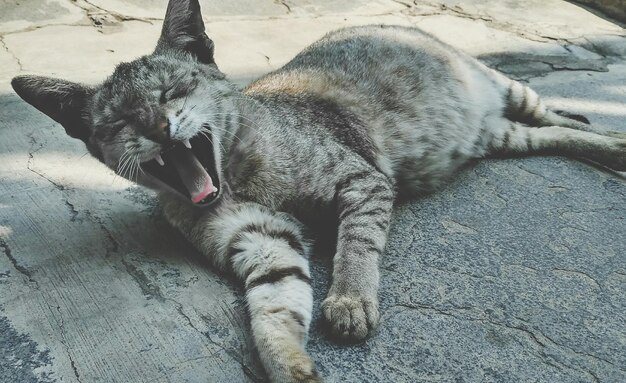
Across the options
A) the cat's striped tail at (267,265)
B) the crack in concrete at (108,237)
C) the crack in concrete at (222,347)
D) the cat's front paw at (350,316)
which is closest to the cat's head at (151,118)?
the cat's striped tail at (267,265)

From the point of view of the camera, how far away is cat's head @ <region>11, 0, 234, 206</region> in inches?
93.0

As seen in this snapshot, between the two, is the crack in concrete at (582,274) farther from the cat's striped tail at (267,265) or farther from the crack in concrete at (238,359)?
the crack in concrete at (238,359)

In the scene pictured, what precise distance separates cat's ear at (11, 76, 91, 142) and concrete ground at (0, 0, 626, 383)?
17.6 inches

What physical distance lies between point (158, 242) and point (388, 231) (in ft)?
3.03

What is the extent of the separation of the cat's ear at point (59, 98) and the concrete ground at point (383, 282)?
17.6 inches

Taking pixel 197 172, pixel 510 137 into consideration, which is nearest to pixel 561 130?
pixel 510 137

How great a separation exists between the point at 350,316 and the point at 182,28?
1352mm

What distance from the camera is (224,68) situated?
14.2 ft

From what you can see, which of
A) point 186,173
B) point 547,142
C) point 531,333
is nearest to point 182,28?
point 186,173

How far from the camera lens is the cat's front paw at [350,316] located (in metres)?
2.11

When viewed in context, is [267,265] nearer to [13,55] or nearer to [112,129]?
[112,129]

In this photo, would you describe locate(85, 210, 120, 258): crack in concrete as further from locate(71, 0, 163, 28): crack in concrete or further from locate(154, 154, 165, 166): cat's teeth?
locate(71, 0, 163, 28): crack in concrete

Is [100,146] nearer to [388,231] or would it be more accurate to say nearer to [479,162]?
[388,231]

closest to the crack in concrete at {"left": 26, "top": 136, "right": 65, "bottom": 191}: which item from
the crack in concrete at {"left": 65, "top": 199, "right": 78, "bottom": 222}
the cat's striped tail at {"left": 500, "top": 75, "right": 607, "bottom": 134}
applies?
the crack in concrete at {"left": 65, "top": 199, "right": 78, "bottom": 222}
